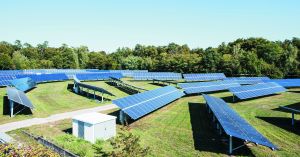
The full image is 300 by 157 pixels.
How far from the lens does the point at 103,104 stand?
1638 inches

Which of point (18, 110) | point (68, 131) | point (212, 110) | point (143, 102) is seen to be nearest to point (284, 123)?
point (212, 110)

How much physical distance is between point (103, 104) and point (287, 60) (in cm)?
6703

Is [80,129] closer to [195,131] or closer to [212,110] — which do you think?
[195,131]

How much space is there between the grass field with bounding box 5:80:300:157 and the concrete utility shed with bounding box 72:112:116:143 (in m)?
1.22

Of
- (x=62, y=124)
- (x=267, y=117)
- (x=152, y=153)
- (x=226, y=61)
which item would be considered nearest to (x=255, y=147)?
(x=152, y=153)

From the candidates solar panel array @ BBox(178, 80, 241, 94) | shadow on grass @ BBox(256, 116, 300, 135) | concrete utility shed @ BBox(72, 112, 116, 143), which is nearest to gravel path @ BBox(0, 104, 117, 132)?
concrete utility shed @ BBox(72, 112, 116, 143)

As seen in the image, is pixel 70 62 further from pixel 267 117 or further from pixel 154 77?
pixel 267 117

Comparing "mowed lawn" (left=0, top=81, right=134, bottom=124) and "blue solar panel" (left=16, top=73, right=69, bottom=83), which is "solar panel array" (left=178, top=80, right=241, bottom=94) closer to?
"mowed lawn" (left=0, top=81, right=134, bottom=124)

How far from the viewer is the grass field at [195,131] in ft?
73.1

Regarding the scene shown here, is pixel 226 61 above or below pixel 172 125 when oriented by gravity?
above

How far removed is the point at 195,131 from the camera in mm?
27766

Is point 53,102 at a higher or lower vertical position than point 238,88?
lower

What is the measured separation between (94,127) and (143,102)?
11.4 meters

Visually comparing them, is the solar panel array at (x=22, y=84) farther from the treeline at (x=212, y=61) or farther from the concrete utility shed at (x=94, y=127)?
the treeline at (x=212, y=61)
